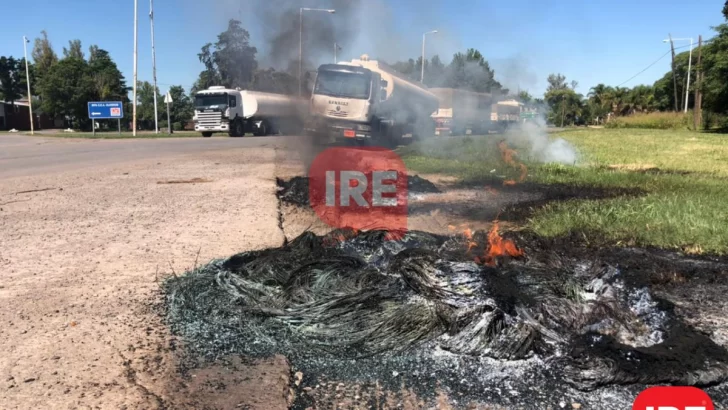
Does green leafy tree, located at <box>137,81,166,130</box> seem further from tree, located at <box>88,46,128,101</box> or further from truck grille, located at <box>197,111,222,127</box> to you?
truck grille, located at <box>197,111,222,127</box>

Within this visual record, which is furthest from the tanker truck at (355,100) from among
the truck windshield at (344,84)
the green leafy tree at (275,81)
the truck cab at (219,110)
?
the truck cab at (219,110)

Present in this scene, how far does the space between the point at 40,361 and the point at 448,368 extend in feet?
7.23

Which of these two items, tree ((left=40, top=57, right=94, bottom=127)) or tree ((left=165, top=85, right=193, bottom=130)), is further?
tree ((left=165, top=85, right=193, bottom=130))

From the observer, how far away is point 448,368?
284 centimetres

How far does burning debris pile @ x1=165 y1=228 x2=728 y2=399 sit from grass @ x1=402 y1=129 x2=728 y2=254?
1718 millimetres

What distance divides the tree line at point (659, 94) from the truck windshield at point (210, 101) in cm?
2287

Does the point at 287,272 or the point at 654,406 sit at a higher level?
the point at 287,272

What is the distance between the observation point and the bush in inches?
1756

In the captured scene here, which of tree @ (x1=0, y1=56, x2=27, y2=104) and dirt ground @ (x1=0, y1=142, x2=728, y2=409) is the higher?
tree @ (x1=0, y1=56, x2=27, y2=104)

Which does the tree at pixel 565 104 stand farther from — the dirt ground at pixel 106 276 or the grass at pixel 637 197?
the dirt ground at pixel 106 276

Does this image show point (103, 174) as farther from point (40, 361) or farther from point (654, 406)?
point (654, 406)

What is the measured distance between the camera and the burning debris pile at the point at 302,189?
27.4 ft

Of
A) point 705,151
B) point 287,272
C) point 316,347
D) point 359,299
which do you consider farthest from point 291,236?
point 705,151

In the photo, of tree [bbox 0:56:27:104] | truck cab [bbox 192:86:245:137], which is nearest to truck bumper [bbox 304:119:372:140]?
truck cab [bbox 192:86:245:137]
